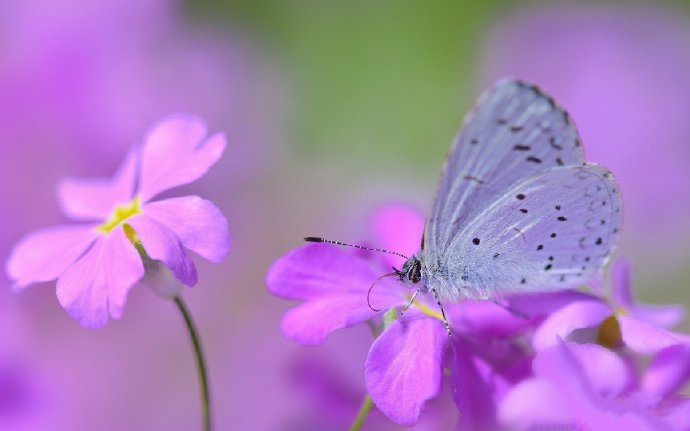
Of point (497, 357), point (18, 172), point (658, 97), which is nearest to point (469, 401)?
point (497, 357)

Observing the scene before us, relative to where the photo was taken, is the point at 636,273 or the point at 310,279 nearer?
the point at 310,279

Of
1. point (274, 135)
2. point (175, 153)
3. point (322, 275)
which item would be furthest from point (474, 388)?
point (274, 135)

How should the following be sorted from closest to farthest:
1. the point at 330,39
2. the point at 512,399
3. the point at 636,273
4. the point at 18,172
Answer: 1. the point at 512,399
2. the point at 18,172
3. the point at 636,273
4. the point at 330,39

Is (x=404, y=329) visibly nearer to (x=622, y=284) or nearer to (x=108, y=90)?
(x=622, y=284)

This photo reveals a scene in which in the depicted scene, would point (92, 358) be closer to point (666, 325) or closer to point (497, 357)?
→ point (497, 357)

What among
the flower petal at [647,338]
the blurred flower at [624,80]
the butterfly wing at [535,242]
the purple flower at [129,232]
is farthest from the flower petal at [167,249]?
the blurred flower at [624,80]

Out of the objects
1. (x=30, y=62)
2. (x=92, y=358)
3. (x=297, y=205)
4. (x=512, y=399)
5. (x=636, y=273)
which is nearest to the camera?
(x=512, y=399)

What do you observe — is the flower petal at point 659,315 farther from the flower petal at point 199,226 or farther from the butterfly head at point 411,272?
the flower petal at point 199,226
